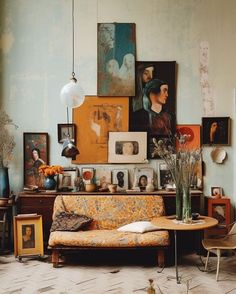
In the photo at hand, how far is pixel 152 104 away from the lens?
697 cm

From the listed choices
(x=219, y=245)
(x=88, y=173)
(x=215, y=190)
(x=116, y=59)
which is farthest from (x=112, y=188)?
(x=116, y=59)

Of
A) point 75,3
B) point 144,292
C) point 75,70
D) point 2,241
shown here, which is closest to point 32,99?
point 75,70

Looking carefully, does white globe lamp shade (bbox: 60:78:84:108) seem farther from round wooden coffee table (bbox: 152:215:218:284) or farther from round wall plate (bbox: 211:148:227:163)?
round wall plate (bbox: 211:148:227:163)

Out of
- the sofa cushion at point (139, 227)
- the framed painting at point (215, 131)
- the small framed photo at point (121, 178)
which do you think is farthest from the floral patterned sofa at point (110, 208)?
the framed painting at point (215, 131)

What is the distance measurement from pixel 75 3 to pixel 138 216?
3.43 m

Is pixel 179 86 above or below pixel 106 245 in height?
above

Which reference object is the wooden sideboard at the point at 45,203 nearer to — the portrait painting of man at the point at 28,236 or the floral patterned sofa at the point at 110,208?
the floral patterned sofa at the point at 110,208

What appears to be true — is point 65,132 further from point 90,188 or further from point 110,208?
point 110,208

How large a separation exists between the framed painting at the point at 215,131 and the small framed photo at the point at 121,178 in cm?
131

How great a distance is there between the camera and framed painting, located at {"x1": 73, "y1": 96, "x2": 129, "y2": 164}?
698 centimetres

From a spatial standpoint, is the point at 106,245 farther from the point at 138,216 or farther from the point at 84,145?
the point at 84,145

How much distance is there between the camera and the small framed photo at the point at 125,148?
6965mm

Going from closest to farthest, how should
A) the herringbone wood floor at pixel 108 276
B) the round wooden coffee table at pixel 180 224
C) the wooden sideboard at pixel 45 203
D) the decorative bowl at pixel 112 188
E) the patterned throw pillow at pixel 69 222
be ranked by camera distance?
the herringbone wood floor at pixel 108 276, the round wooden coffee table at pixel 180 224, the patterned throw pillow at pixel 69 222, the wooden sideboard at pixel 45 203, the decorative bowl at pixel 112 188

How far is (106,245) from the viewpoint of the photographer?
571cm
